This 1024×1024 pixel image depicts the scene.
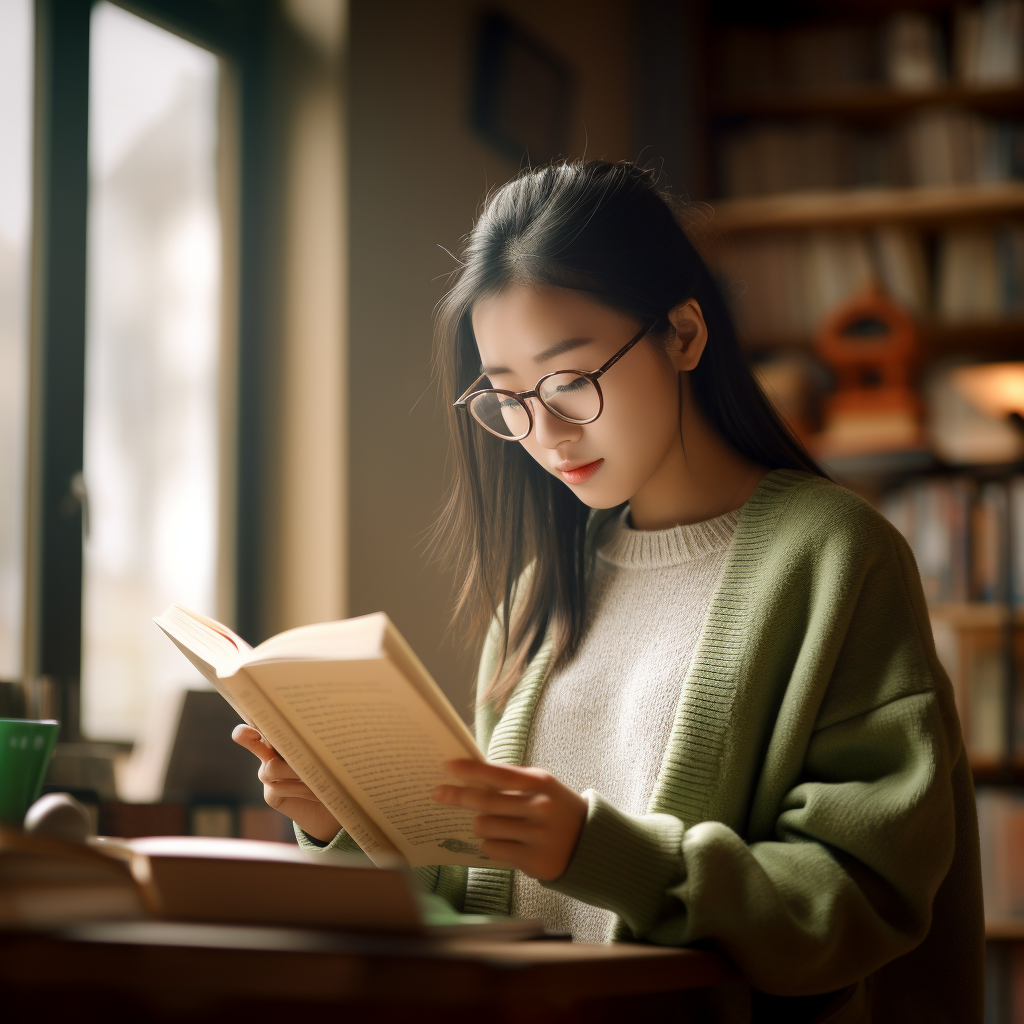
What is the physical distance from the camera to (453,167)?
2.42 metres

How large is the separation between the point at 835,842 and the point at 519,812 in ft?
0.84

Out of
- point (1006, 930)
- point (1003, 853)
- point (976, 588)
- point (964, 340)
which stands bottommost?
point (1006, 930)

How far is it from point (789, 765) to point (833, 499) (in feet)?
0.81

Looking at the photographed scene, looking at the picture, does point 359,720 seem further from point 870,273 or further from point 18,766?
point 870,273

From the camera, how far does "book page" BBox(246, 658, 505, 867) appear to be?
740mm

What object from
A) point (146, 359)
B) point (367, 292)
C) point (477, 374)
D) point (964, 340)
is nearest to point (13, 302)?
point (146, 359)

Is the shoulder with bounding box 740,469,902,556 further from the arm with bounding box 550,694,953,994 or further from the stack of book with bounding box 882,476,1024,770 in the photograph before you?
the stack of book with bounding box 882,476,1024,770

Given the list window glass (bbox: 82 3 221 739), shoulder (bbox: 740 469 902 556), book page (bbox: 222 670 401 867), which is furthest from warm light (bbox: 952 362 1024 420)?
book page (bbox: 222 670 401 867)

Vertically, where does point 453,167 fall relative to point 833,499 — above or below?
above

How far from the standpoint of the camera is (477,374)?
4.10 feet

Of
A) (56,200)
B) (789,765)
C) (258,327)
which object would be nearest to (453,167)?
(258,327)

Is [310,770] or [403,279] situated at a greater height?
[403,279]

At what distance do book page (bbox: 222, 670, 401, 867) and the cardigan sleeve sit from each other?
210 mm

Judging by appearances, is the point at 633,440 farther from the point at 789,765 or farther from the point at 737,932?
the point at 737,932
